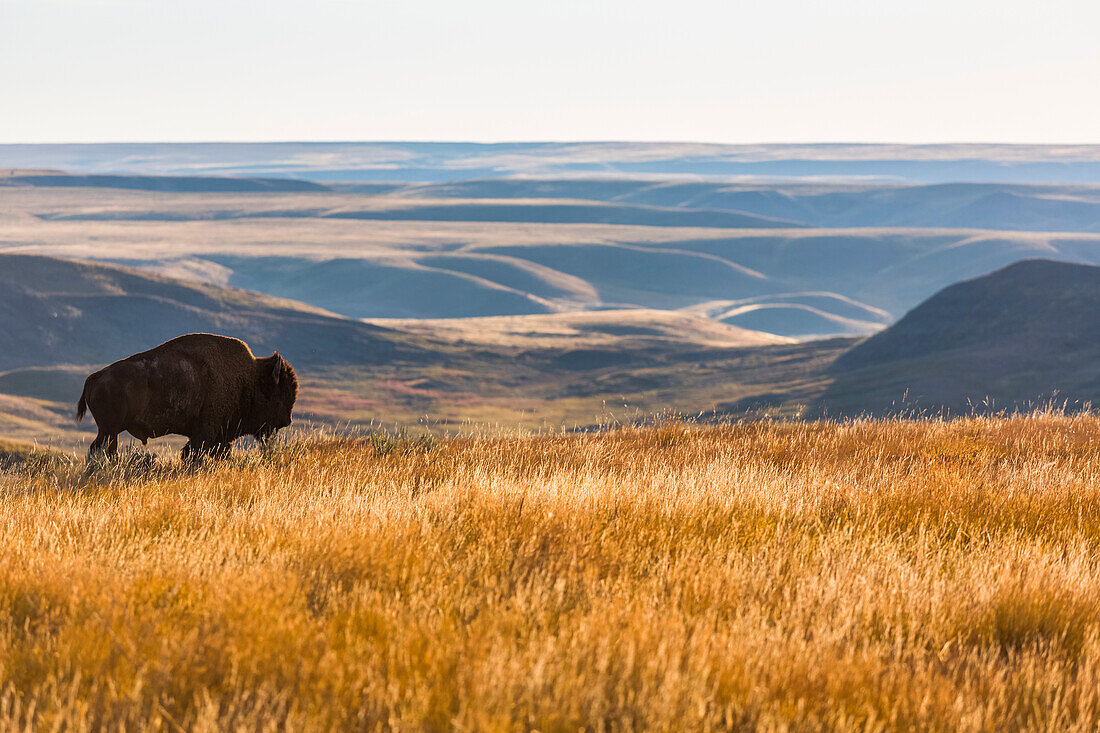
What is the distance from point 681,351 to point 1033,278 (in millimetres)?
36830

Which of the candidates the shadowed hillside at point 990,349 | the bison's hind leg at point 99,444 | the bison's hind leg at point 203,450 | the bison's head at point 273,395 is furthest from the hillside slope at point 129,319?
the bison's hind leg at point 99,444

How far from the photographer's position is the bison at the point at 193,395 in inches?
353

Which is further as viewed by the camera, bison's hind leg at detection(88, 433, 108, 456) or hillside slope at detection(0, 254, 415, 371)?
hillside slope at detection(0, 254, 415, 371)

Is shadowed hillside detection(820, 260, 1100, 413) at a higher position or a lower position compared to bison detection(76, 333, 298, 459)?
lower

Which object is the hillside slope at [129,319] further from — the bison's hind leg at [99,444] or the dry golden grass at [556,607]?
the dry golden grass at [556,607]

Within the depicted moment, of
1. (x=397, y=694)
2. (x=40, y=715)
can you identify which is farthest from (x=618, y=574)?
(x=40, y=715)

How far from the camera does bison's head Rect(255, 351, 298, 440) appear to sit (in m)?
9.99

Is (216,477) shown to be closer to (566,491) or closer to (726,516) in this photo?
(566,491)

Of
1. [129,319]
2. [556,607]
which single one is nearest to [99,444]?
[556,607]

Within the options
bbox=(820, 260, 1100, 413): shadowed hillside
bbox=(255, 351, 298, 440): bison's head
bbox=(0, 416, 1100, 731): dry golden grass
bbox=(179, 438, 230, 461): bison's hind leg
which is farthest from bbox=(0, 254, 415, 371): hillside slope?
bbox=(0, 416, 1100, 731): dry golden grass

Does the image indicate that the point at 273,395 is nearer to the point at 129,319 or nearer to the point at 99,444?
the point at 99,444

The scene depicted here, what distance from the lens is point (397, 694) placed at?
10.2ft

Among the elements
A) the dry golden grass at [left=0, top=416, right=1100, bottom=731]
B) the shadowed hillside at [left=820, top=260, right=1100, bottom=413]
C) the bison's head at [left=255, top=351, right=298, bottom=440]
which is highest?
the dry golden grass at [left=0, top=416, right=1100, bottom=731]

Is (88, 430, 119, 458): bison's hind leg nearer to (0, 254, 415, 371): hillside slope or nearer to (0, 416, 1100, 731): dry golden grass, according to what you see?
(0, 416, 1100, 731): dry golden grass
